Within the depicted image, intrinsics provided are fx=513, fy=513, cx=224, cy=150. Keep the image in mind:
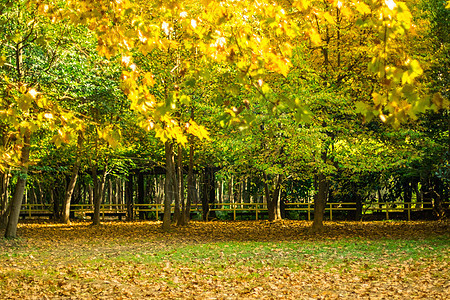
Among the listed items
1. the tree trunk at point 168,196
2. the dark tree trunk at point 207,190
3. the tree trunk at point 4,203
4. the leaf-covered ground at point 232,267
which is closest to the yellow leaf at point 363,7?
the leaf-covered ground at point 232,267

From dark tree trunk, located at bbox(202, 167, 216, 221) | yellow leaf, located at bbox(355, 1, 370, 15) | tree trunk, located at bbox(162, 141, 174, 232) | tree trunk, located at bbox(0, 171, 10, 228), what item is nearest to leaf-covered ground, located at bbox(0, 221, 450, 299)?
tree trunk, located at bbox(162, 141, 174, 232)

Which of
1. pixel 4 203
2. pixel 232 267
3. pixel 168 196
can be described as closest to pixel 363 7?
pixel 232 267

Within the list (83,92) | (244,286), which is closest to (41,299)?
(244,286)

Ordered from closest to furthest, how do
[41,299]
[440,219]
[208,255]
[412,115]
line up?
[412,115] → [41,299] → [208,255] → [440,219]

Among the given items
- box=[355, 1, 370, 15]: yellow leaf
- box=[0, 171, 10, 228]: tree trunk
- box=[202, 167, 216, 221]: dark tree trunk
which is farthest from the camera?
box=[202, 167, 216, 221]: dark tree trunk

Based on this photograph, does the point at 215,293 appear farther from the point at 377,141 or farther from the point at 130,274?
the point at 377,141

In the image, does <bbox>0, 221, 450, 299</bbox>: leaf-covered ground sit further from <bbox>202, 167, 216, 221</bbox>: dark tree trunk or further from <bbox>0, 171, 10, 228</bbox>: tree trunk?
<bbox>202, 167, 216, 221</bbox>: dark tree trunk

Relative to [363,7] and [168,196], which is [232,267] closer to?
[363,7]

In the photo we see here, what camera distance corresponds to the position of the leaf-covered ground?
7730 mm

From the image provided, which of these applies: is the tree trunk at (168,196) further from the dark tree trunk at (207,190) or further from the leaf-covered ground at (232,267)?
the dark tree trunk at (207,190)

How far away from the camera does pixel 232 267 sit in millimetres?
10297

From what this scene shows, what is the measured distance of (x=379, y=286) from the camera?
8016mm

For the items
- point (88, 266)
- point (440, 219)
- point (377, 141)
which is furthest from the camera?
point (440, 219)

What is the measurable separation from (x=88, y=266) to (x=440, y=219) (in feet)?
63.9
